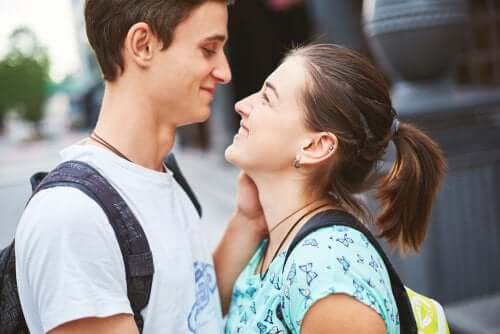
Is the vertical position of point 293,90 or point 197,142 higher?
point 293,90

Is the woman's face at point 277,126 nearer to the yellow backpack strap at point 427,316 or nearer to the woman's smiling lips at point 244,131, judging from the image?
the woman's smiling lips at point 244,131

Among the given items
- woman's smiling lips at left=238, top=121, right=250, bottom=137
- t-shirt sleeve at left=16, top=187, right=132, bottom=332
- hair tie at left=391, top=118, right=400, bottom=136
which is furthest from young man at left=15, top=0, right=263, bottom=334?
hair tie at left=391, top=118, right=400, bottom=136

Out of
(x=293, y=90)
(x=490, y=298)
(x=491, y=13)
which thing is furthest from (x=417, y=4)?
→ (x=491, y=13)

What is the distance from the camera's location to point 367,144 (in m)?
1.62

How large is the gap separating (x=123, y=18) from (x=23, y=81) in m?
35.8

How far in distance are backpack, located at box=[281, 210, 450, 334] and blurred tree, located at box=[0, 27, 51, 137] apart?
35.7 meters

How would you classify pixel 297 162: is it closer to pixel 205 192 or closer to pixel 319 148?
pixel 319 148

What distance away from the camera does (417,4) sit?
3197 millimetres

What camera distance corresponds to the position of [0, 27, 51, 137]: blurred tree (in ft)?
112

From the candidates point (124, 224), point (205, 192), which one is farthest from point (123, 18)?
point (205, 192)

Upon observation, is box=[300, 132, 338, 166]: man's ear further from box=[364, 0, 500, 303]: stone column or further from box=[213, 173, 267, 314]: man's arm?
box=[364, 0, 500, 303]: stone column

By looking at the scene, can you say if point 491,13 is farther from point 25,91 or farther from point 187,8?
point 25,91

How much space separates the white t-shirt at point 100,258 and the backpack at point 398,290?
297 mm

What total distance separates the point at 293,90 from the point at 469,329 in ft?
5.80
